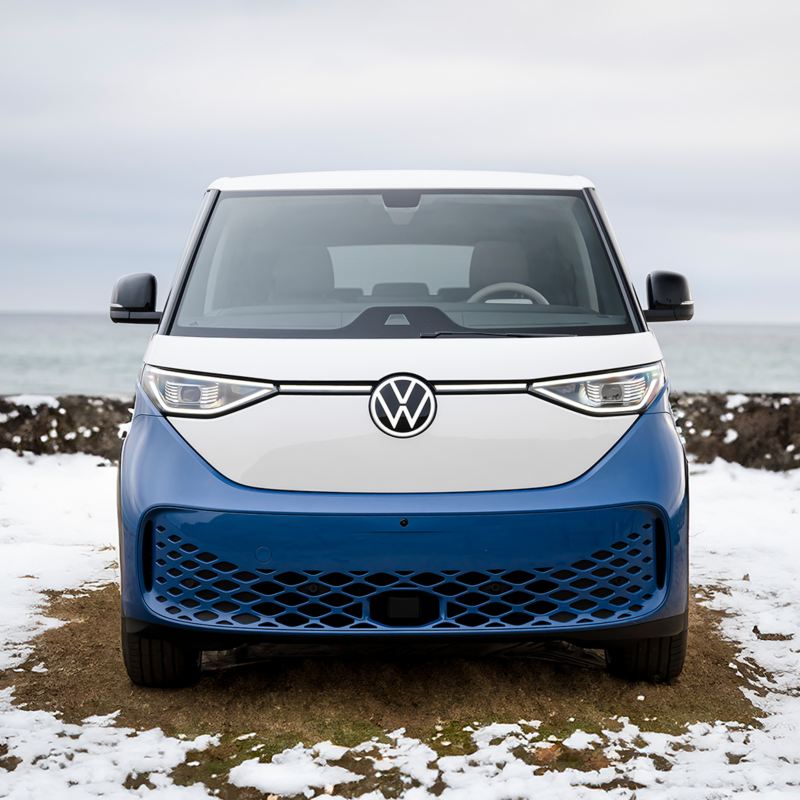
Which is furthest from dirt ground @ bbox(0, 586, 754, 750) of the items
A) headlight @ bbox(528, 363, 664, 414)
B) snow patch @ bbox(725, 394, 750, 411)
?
snow patch @ bbox(725, 394, 750, 411)

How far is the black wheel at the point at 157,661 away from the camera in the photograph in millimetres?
3852

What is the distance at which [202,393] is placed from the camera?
3.53m

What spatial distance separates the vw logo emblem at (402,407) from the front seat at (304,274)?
97 centimetres

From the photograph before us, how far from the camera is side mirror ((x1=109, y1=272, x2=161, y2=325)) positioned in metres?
4.30

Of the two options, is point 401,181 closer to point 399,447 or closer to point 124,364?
point 399,447

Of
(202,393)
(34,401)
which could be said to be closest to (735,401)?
(34,401)

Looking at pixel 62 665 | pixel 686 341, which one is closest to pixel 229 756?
pixel 62 665

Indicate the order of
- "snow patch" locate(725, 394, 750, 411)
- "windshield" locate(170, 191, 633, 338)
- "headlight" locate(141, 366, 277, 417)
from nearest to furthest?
"headlight" locate(141, 366, 277, 417), "windshield" locate(170, 191, 633, 338), "snow patch" locate(725, 394, 750, 411)

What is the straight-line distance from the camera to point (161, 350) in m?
3.71

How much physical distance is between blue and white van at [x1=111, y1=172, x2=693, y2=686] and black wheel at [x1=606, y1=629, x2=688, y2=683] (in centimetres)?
24

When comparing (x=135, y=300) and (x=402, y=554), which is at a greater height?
(x=135, y=300)

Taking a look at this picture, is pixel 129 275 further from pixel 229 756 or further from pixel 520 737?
pixel 520 737

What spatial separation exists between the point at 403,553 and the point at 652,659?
116cm

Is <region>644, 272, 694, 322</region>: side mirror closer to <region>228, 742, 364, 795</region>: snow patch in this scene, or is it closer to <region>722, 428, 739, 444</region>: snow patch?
<region>228, 742, 364, 795</region>: snow patch
